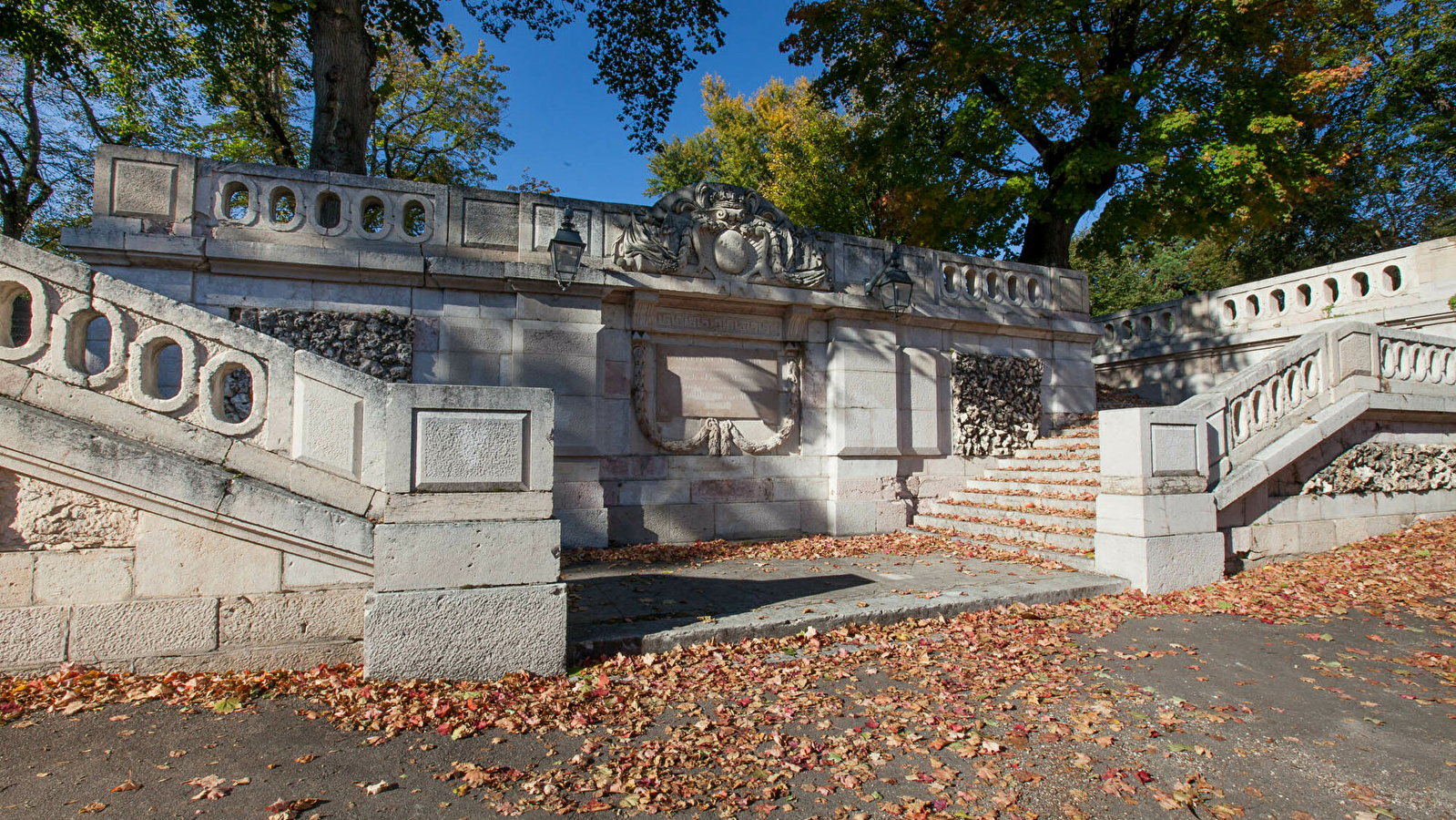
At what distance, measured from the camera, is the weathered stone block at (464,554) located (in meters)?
Answer: 3.82

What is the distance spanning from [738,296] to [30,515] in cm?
683

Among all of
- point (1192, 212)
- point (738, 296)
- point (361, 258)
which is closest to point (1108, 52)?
point (1192, 212)

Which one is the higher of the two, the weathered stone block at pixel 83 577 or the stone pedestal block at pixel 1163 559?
the weathered stone block at pixel 83 577

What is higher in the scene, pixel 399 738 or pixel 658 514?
pixel 658 514

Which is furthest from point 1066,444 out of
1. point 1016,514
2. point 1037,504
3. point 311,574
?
point 311,574

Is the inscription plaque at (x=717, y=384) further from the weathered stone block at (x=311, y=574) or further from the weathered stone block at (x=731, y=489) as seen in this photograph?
the weathered stone block at (x=311, y=574)

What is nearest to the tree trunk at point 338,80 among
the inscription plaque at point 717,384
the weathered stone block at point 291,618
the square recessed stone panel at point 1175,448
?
the inscription plaque at point 717,384

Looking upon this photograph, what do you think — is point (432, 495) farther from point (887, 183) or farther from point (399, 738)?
point (887, 183)

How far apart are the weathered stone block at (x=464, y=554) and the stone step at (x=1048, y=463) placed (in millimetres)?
7465

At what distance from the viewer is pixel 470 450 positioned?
Result: 397cm

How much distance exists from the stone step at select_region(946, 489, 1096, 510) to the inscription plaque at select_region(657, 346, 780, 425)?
2.98 m

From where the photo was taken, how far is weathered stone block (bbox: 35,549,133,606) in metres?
3.57

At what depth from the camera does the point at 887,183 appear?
53.3 feet

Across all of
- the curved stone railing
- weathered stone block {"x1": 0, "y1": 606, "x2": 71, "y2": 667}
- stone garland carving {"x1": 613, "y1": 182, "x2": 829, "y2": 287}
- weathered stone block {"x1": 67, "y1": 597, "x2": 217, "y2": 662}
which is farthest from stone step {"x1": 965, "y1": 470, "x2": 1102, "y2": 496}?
weathered stone block {"x1": 0, "y1": 606, "x2": 71, "y2": 667}
